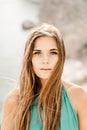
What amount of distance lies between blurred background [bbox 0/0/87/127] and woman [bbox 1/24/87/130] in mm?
596

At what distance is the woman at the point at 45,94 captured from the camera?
1.44m

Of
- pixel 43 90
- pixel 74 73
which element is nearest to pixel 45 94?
pixel 43 90

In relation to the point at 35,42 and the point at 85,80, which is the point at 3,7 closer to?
the point at 85,80

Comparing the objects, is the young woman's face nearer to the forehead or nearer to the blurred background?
the forehead

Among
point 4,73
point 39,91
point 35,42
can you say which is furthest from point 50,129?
point 4,73

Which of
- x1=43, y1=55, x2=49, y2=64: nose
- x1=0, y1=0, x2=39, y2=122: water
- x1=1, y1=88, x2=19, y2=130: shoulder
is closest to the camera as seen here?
x1=43, y1=55, x2=49, y2=64: nose

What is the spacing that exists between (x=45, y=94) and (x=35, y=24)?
2.65 ft

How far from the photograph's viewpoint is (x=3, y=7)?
2.20 meters

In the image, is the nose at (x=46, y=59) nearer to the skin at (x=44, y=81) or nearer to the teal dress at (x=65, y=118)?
the skin at (x=44, y=81)

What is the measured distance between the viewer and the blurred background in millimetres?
2150

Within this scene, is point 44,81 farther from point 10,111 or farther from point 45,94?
point 10,111

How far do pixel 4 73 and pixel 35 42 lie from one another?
713 millimetres

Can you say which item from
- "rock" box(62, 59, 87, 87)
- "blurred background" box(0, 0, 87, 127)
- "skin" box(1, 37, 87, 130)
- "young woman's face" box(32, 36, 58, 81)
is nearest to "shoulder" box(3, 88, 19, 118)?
"skin" box(1, 37, 87, 130)

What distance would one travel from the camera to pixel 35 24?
2.21m
